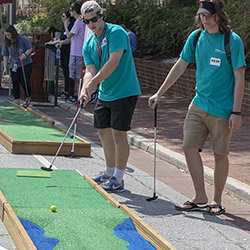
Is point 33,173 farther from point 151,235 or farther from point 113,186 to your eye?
point 151,235

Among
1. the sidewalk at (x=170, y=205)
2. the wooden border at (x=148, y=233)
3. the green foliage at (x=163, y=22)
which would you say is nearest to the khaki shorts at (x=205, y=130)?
the sidewalk at (x=170, y=205)

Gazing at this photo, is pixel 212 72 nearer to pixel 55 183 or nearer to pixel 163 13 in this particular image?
pixel 55 183

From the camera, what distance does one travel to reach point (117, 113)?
656cm

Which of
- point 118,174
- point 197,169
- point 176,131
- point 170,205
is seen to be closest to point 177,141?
point 176,131

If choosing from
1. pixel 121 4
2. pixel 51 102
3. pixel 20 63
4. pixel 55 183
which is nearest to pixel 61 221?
pixel 55 183

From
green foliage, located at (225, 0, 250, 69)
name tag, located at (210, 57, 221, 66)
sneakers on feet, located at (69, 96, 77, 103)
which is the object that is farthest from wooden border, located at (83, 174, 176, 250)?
sneakers on feet, located at (69, 96, 77, 103)

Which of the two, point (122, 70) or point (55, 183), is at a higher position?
point (122, 70)

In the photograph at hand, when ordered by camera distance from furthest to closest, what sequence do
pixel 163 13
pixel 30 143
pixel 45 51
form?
pixel 163 13, pixel 45 51, pixel 30 143

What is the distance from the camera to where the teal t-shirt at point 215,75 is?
227 inches

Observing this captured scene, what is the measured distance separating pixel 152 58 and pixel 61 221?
13761 mm

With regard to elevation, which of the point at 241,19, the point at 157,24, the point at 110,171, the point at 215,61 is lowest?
the point at 110,171

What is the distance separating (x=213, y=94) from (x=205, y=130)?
406mm

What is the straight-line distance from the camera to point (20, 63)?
13625 millimetres

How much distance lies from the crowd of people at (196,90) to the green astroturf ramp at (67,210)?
579mm
